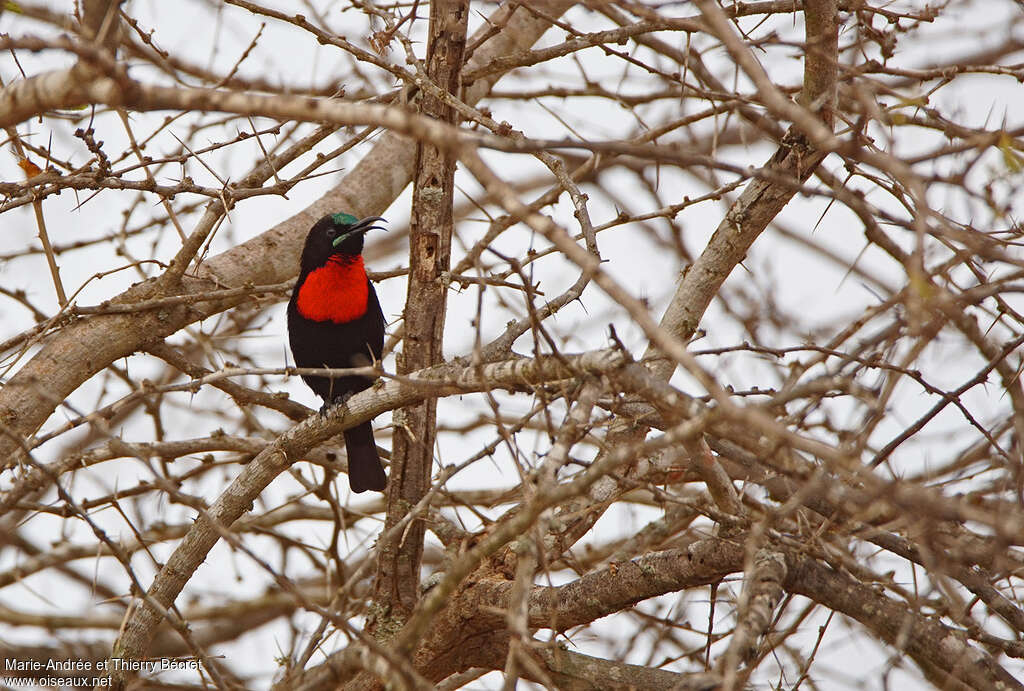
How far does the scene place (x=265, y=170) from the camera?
4.82 meters

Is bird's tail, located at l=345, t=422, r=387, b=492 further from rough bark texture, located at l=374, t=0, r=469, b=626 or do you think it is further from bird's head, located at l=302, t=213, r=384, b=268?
rough bark texture, located at l=374, t=0, r=469, b=626

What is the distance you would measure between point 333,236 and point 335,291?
1.00 feet

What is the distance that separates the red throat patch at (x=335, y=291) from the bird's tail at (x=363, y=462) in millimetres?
626

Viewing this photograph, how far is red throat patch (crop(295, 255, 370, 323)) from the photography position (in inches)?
213

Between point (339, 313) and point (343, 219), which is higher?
point (343, 219)

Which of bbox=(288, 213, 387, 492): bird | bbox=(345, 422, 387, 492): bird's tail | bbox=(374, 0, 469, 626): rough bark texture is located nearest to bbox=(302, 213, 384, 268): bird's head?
bbox=(288, 213, 387, 492): bird

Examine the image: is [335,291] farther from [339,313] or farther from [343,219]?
[343,219]

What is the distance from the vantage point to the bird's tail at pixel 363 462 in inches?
210

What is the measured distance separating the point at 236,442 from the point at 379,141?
76.5 inches

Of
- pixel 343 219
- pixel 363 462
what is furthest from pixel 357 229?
pixel 363 462

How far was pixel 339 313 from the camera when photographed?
18.1 ft

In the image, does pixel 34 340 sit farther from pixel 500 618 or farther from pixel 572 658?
pixel 572 658

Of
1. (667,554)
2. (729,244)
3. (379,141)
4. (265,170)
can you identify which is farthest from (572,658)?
(379,141)

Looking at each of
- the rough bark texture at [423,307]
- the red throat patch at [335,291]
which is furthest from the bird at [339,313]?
the rough bark texture at [423,307]
